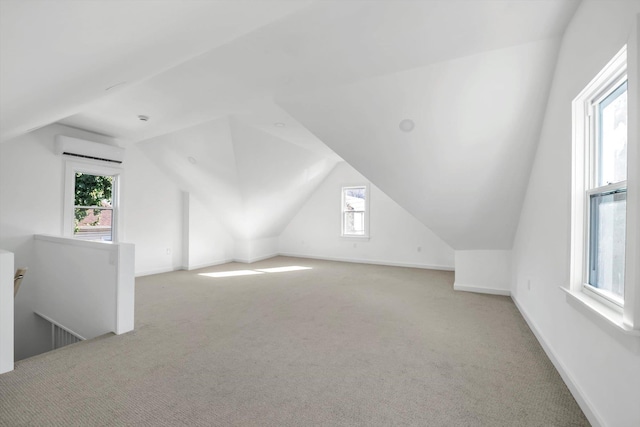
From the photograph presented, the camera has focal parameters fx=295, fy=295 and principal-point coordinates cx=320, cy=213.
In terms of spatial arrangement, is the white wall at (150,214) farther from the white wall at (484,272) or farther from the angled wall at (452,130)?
the white wall at (484,272)

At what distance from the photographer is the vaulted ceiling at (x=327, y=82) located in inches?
57.9

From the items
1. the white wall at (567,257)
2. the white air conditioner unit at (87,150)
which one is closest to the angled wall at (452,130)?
the white wall at (567,257)

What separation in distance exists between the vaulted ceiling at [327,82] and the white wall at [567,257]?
0.28m

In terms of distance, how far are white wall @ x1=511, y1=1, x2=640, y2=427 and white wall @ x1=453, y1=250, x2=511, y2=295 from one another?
3.76 ft

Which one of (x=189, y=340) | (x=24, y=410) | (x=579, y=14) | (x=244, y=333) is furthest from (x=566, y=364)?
(x=24, y=410)

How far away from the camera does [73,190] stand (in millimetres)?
4430

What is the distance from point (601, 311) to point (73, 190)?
235 inches

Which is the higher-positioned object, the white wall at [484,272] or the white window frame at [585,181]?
the white window frame at [585,181]

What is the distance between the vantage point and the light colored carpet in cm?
174

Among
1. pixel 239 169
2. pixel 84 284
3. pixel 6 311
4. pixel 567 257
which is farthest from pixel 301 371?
pixel 239 169

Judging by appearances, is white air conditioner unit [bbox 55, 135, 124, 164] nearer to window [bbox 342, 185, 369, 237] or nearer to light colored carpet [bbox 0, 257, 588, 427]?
light colored carpet [bbox 0, 257, 588, 427]

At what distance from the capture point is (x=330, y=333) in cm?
297

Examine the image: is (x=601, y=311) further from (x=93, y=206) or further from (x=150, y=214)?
(x=150, y=214)

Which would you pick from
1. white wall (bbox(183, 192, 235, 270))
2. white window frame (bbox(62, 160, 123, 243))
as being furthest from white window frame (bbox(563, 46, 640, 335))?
white wall (bbox(183, 192, 235, 270))
